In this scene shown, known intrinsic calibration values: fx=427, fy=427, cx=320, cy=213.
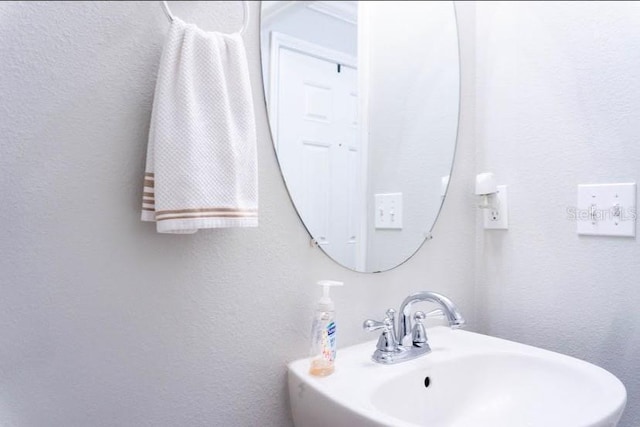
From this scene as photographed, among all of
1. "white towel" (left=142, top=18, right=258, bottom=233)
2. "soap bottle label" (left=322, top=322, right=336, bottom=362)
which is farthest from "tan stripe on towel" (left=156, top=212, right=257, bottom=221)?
"soap bottle label" (left=322, top=322, right=336, bottom=362)

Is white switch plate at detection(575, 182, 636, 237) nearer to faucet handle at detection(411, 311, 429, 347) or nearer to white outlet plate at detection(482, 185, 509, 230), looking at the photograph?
white outlet plate at detection(482, 185, 509, 230)

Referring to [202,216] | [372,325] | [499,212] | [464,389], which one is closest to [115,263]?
[202,216]

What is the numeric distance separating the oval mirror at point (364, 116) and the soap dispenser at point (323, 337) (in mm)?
137

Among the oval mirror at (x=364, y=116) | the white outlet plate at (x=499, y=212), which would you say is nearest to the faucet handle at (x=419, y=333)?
the oval mirror at (x=364, y=116)

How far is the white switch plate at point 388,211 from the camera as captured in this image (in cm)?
113

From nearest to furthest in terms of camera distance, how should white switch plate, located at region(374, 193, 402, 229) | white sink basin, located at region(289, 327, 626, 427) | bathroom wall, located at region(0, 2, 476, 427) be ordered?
bathroom wall, located at region(0, 2, 476, 427) → white sink basin, located at region(289, 327, 626, 427) → white switch plate, located at region(374, 193, 402, 229)

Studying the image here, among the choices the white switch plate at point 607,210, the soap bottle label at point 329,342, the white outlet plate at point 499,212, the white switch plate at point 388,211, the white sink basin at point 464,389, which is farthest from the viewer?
the white outlet plate at point 499,212

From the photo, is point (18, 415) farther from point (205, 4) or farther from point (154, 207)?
point (205, 4)

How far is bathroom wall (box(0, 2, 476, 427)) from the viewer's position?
2.18 feet

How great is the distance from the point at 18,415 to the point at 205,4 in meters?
0.77

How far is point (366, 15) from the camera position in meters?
1.13

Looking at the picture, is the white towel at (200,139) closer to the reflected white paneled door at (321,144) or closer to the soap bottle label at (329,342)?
the reflected white paneled door at (321,144)

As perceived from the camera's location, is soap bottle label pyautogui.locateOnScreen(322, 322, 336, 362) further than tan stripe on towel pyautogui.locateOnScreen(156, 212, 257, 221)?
Yes

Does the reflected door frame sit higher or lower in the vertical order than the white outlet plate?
higher
